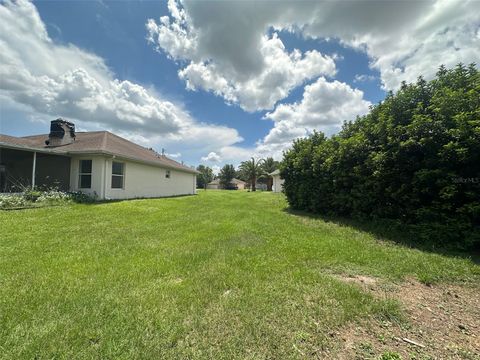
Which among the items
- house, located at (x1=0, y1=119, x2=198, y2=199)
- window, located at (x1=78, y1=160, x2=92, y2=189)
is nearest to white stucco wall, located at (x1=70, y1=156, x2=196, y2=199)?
house, located at (x1=0, y1=119, x2=198, y2=199)

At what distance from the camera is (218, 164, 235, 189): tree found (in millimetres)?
58609

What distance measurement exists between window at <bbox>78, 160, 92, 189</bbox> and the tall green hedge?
41.5 feet

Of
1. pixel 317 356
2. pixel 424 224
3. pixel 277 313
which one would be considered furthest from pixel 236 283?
pixel 424 224

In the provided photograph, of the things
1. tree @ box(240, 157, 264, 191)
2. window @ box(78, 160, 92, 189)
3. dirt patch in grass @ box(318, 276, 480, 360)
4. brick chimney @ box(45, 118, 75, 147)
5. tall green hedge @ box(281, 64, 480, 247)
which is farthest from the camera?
tree @ box(240, 157, 264, 191)

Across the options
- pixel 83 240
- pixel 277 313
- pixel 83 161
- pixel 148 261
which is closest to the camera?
pixel 277 313

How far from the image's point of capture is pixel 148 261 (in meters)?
4.24

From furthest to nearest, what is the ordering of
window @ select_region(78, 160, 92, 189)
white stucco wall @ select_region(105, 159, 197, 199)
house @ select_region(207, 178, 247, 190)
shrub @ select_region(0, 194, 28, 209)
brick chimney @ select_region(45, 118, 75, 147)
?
house @ select_region(207, 178, 247, 190), brick chimney @ select_region(45, 118, 75, 147), white stucco wall @ select_region(105, 159, 197, 199), window @ select_region(78, 160, 92, 189), shrub @ select_region(0, 194, 28, 209)

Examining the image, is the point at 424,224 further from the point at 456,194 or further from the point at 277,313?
the point at 277,313

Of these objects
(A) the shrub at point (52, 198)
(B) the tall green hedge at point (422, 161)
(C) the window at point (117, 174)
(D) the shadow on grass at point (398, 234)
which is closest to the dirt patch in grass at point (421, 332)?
(D) the shadow on grass at point (398, 234)

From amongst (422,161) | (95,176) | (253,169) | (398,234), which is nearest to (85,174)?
(95,176)

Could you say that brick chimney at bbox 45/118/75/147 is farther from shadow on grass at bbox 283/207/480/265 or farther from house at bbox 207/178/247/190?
house at bbox 207/178/247/190

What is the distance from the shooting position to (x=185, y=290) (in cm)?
319

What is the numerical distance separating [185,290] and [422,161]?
668 cm

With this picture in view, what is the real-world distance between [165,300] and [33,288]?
1.85 metres
